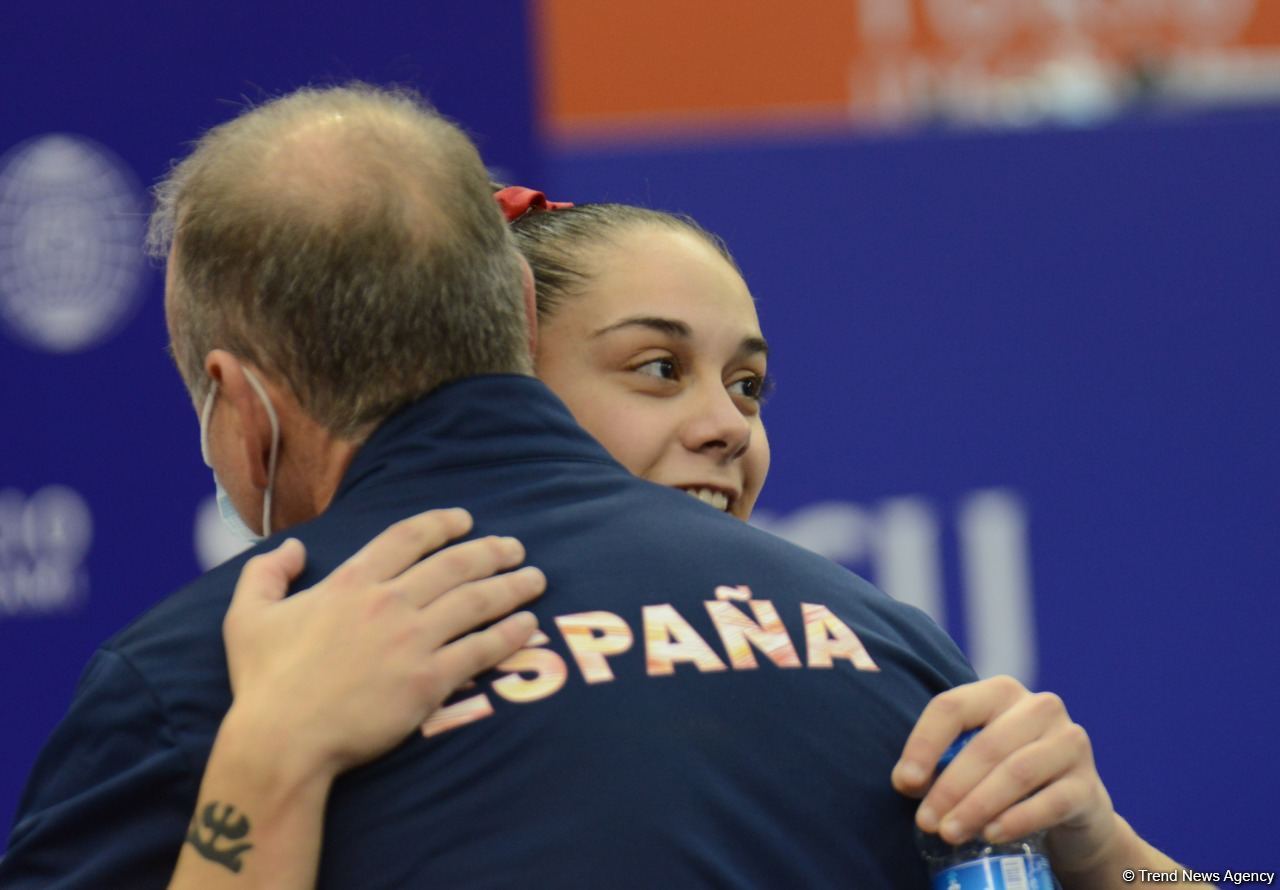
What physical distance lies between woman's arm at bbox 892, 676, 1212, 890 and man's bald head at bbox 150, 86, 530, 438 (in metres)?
0.50

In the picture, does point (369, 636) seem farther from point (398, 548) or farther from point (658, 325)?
point (658, 325)

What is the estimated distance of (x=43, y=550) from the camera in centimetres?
371

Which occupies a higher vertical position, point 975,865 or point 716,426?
point 716,426

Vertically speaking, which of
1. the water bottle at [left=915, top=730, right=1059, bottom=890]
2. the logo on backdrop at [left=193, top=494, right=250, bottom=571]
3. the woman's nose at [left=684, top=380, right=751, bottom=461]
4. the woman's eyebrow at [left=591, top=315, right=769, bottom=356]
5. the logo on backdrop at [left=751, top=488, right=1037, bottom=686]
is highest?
the woman's eyebrow at [left=591, top=315, right=769, bottom=356]

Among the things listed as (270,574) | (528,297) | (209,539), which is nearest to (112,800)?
(270,574)

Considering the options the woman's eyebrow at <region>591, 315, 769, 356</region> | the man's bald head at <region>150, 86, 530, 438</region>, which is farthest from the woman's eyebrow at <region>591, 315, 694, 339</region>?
the man's bald head at <region>150, 86, 530, 438</region>

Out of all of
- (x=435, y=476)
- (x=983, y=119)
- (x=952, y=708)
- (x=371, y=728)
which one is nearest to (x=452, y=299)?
(x=435, y=476)

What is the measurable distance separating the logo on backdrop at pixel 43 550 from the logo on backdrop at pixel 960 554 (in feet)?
4.86

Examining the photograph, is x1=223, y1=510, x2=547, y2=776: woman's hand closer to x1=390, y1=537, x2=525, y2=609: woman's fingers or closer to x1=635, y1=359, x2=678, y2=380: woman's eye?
x1=390, y1=537, x2=525, y2=609: woman's fingers

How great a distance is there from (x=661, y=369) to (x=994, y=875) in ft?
3.07

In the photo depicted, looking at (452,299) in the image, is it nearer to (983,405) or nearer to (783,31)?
(983,405)

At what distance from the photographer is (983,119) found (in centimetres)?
774

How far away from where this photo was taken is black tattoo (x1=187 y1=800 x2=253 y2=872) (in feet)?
4.67

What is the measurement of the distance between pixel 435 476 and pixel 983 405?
293 cm
